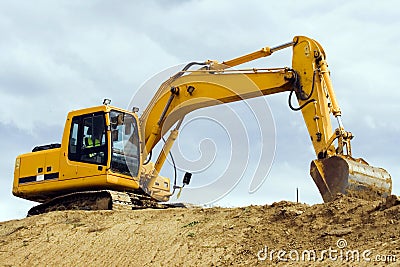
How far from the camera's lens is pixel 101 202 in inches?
584

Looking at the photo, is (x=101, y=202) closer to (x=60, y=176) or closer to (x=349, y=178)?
(x=60, y=176)

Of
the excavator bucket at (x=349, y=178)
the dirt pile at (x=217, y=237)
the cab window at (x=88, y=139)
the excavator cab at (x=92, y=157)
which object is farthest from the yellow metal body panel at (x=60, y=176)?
the excavator bucket at (x=349, y=178)

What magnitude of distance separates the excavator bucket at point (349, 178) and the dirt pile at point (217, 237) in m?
0.91

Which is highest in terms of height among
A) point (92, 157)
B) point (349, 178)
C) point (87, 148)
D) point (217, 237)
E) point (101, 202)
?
point (87, 148)

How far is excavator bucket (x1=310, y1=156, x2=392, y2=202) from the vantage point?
452 inches

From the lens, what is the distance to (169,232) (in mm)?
11578

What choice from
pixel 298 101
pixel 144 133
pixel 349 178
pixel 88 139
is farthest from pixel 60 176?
pixel 349 178

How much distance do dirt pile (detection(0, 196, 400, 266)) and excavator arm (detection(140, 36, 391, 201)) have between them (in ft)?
3.93

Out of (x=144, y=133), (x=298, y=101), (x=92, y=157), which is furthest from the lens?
(x=144, y=133)

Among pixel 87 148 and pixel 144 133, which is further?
pixel 144 133

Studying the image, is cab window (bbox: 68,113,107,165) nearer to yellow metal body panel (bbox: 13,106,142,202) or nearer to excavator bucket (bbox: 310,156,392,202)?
yellow metal body panel (bbox: 13,106,142,202)

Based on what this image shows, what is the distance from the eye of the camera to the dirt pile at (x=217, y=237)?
9094mm

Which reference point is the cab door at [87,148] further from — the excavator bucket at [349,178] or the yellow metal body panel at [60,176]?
the excavator bucket at [349,178]

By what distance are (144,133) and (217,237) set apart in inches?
235
